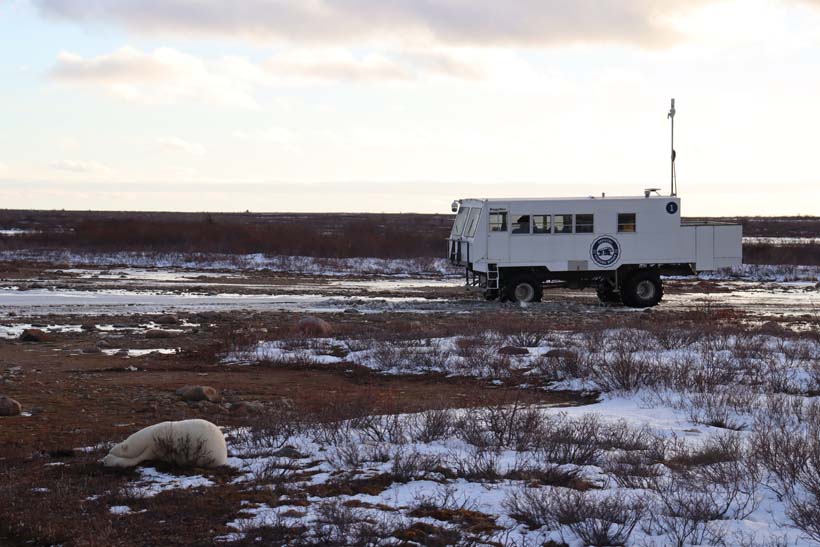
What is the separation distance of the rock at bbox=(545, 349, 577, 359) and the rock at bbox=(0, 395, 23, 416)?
7.33m

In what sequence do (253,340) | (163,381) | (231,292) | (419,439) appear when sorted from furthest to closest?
(231,292) < (253,340) < (163,381) < (419,439)

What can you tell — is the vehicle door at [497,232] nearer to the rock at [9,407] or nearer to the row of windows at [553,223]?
the row of windows at [553,223]

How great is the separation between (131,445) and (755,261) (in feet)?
133

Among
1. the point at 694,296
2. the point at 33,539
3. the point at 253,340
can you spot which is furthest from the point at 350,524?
the point at 694,296

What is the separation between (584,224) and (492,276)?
280 cm

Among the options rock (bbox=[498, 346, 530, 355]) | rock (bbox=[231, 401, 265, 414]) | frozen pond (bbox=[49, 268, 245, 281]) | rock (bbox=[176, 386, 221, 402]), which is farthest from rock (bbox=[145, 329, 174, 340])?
frozen pond (bbox=[49, 268, 245, 281])

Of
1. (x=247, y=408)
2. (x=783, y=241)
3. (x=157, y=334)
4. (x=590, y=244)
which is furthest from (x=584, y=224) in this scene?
(x=783, y=241)

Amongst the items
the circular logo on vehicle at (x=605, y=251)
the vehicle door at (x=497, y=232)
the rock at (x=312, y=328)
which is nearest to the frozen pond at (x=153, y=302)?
the vehicle door at (x=497, y=232)

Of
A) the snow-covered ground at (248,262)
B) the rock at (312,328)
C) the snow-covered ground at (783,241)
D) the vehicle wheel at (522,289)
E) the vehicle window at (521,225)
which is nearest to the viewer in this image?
the rock at (312,328)

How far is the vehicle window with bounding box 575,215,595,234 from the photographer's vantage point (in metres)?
25.9

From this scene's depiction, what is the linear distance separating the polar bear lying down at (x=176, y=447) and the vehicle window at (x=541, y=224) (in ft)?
60.6

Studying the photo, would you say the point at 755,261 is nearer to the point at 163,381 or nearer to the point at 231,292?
the point at 231,292

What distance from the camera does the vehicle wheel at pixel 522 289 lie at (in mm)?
25969

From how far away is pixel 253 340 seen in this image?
1728cm
